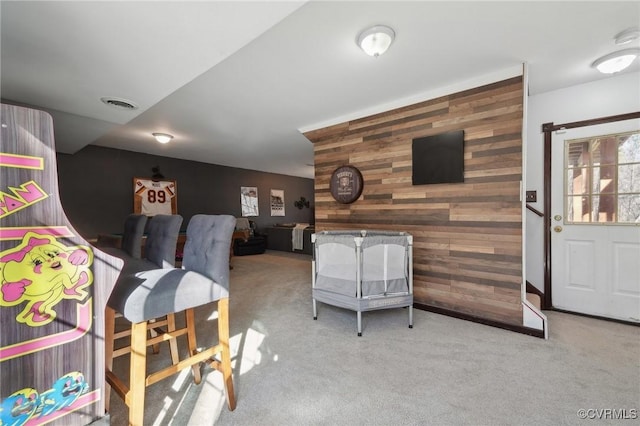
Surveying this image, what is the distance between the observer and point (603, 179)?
275cm

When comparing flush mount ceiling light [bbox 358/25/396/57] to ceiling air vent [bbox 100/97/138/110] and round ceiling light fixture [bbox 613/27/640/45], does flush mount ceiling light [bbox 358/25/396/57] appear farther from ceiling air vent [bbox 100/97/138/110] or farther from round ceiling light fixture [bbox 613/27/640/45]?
ceiling air vent [bbox 100/97/138/110]

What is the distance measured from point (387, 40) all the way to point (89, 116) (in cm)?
323

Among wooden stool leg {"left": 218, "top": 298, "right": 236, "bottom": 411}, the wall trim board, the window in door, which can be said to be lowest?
the wall trim board

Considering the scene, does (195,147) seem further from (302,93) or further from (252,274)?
(302,93)

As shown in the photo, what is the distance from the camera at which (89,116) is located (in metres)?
2.95

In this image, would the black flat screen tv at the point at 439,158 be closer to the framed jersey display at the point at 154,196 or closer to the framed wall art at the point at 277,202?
the framed jersey display at the point at 154,196

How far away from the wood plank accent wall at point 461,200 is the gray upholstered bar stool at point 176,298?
89.7 inches

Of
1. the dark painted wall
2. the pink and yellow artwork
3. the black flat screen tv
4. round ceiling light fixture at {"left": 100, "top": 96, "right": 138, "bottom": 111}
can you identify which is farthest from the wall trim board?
the dark painted wall

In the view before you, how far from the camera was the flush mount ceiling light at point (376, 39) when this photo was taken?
190cm

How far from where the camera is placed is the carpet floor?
1.46m

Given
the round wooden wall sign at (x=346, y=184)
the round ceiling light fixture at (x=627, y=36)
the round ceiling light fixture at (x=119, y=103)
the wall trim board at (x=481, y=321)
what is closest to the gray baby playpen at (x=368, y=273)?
the wall trim board at (x=481, y=321)

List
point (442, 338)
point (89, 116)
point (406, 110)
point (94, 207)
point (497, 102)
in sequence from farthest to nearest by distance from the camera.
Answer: point (94, 207), point (406, 110), point (89, 116), point (497, 102), point (442, 338)

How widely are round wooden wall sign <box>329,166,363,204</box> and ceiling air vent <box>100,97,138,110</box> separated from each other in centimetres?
242

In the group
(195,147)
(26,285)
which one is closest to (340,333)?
(26,285)
